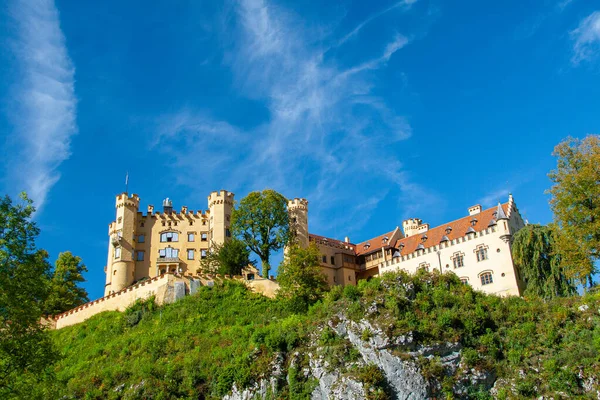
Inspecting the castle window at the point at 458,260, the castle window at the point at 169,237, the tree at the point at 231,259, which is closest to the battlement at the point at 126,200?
the castle window at the point at 169,237

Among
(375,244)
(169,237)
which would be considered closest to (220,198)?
(169,237)

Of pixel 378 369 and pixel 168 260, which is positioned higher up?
pixel 168 260

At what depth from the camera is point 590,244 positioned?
41844mm

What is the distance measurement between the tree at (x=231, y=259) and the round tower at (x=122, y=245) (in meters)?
10.3

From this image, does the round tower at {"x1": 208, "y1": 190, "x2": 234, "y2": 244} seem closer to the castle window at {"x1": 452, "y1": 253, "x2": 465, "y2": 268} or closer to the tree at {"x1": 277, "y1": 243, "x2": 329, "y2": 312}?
the tree at {"x1": 277, "y1": 243, "x2": 329, "y2": 312}

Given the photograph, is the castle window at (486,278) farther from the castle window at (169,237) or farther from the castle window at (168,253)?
the castle window at (169,237)

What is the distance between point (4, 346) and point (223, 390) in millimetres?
16310

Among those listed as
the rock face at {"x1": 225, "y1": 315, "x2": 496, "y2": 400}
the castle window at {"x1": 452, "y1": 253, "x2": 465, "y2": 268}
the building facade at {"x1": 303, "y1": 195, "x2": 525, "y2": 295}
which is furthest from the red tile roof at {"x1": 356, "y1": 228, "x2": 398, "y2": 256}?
the rock face at {"x1": 225, "y1": 315, "x2": 496, "y2": 400}

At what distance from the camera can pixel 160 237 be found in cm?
7281

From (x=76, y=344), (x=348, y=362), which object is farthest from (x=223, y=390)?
(x=76, y=344)

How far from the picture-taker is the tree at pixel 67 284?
6744 centimetres

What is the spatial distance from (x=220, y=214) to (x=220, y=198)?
1.87 meters

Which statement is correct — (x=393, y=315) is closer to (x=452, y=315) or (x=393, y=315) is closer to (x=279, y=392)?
(x=452, y=315)

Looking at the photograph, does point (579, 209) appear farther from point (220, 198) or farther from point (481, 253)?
point (220, 198)
